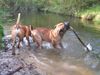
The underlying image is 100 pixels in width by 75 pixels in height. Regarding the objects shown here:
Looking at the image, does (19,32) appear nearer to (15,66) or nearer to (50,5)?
(15,66)

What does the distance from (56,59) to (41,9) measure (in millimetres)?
34837

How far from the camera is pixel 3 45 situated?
39.9ft

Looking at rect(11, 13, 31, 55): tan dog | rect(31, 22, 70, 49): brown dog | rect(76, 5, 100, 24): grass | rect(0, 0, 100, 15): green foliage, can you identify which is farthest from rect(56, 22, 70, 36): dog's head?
rect(0, 0, 100, 15): green foliage

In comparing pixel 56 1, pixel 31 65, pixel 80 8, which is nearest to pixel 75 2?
pixel 80 8

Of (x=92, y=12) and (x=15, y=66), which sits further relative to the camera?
(x=92, y=12)

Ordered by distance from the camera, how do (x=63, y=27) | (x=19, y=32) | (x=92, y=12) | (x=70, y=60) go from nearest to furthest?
1. (x=70, y=60)
2. (x=19, y=32)
3. (x=63, y=27)
4. (x=92, y=12)

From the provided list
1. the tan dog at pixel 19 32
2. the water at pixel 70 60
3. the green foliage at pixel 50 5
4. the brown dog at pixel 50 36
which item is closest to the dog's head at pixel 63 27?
the brown dog at pixel 50 36

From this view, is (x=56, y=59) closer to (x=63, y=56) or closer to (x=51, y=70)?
(x=63, y=56)

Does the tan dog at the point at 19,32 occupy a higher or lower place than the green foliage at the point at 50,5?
higher

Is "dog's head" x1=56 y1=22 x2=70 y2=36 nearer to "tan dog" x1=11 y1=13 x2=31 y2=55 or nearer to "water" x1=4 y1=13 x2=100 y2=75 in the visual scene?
"water" x1=4 y1=13 x2=100 y2=75

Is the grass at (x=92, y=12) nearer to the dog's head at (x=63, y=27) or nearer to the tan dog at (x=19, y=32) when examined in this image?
the dog's head at (x=63, y=27)

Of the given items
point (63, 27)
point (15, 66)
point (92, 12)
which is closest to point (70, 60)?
point (63, 27)

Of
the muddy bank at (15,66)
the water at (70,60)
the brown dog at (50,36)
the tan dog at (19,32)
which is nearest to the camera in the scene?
the muddy bank at (15,66)

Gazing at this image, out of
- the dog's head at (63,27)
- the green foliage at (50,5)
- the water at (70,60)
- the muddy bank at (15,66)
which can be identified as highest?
the dog's head at (63,27)
